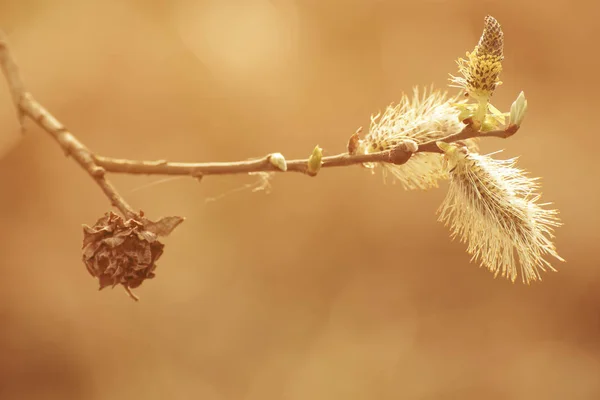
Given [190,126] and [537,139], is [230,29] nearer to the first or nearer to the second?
[190,126]

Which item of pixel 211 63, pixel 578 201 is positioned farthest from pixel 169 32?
pixel 578 201

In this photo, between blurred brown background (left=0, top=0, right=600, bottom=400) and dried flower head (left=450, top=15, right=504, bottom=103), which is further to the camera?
blurred brown background (left=0, top=0, right=600, bottom=400)

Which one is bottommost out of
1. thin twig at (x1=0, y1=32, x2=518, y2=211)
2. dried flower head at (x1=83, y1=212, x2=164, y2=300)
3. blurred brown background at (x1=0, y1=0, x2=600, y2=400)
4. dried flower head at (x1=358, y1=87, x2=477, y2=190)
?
dried flower head at (x1=83, y1=212, x2=164, y2=300)

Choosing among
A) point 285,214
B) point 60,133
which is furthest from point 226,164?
point 285,214

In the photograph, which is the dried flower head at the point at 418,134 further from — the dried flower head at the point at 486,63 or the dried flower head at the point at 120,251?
the dried flower head at the point at 120,251

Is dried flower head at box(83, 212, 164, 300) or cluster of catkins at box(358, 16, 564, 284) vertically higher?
cluster of catkins at box(358, 16, 564, 284)

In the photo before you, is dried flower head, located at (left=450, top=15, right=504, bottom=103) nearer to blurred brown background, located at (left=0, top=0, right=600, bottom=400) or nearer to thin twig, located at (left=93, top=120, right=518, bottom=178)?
thin twig, located at (left=93, top=120, right=518, bottom=178)

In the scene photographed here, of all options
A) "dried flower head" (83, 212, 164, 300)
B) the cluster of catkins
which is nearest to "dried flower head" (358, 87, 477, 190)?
the cluster of catkins

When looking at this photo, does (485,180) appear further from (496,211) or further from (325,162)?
(325,162)
